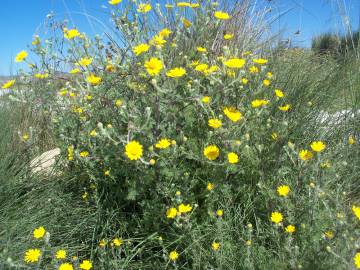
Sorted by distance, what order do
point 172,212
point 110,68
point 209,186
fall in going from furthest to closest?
point 110,68 < point 209,186 < point 172,212

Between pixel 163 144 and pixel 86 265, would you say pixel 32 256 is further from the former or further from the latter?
pixel 163 144

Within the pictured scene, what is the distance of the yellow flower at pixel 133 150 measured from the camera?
165cm

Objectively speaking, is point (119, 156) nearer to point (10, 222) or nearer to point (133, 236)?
point (133, 236)

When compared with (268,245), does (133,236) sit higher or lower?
higher

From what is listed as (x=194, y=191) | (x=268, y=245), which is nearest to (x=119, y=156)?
(x=194, y=191)

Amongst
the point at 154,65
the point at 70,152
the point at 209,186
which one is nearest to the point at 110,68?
the point at 154,65

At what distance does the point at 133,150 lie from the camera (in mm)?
1675

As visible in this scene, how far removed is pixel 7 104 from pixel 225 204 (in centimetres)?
277

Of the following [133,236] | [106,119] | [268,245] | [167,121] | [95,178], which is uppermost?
[106,119]

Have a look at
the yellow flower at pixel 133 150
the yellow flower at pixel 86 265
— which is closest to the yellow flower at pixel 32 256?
the yellow flower at pixel 86 265

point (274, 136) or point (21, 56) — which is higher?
point (21, 56)

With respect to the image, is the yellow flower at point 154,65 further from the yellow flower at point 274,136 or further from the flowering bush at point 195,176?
the yellow flower at point 274,136

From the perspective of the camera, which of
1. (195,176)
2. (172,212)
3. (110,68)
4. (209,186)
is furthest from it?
(110,68)

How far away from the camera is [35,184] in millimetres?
2355
